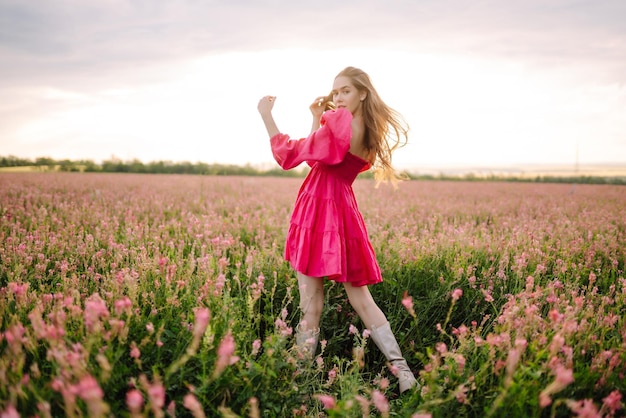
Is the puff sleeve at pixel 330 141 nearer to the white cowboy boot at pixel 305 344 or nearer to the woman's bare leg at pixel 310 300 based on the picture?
the woman's bare leg at pixel 310 300

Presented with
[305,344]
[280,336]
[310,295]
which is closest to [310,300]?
[310,295]

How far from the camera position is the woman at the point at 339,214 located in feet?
9.64

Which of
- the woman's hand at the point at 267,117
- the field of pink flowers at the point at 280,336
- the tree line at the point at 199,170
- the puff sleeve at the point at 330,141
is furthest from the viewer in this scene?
the tree line at the point at 199,170

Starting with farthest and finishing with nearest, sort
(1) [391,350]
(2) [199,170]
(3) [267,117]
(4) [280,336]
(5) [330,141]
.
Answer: (2) [199,170] < (3) [267,117] < (1) [391,350] < (5) [330,141] < (4) [280,336]

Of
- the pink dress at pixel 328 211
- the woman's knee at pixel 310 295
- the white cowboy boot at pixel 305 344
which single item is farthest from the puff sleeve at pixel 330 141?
the white cowboy boot at pixel 305 344

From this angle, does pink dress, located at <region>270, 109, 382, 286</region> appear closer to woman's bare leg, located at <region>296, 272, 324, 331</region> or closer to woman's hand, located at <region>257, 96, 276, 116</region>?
woman's bare leg, located at <region>296, 272, 324, 331</region>

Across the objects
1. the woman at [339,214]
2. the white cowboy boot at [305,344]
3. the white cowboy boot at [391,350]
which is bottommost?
the white cowboy boot at [391,350]

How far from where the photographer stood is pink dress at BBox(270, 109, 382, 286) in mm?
A: 2846

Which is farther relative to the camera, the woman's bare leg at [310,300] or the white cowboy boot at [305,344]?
the woman's bare leg at [310,300]

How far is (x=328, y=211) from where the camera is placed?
300 cm

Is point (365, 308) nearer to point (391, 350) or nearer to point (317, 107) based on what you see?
point (391, 350)

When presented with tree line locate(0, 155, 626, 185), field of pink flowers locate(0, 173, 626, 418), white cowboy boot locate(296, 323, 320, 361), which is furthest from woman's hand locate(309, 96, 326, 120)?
tree line locate(0, 155, 626, 185)

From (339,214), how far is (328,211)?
90 mm

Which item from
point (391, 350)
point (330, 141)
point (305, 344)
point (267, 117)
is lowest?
point (391, 350)
